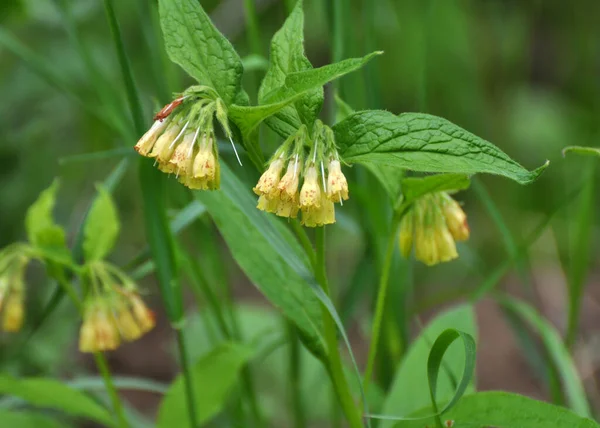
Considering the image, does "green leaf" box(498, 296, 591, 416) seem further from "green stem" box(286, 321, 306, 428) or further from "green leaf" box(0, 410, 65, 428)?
"green leaf" box(0, 410, 65, 428)

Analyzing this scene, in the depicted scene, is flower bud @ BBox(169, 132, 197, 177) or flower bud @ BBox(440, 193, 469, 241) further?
flower bud @ BBox(440, 193, 469, 241)

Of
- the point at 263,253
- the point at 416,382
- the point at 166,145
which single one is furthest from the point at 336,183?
the point at 416,382

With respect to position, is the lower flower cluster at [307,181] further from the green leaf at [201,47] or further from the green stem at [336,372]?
the green stem at [336,372]

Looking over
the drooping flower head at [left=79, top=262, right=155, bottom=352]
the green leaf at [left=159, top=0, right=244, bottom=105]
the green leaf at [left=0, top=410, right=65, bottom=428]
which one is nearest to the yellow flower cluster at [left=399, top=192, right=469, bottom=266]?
the green leaf at [left=159, top=0, right=244, bottom=105]

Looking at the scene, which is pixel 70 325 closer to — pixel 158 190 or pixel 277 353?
pixel 277 353

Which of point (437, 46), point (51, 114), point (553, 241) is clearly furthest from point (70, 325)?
point (437, 46)

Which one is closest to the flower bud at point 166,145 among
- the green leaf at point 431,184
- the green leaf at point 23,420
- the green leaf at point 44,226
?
the green leaf at point 431,184
